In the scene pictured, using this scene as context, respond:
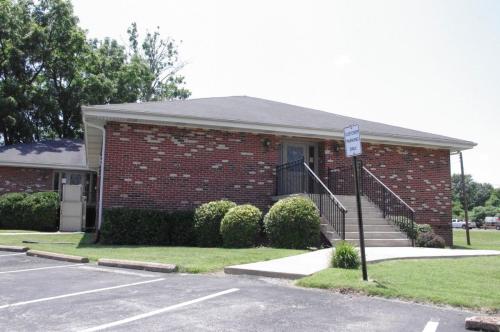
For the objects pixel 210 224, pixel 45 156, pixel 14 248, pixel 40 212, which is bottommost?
pixel 14 248

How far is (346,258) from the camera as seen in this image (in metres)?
8.89

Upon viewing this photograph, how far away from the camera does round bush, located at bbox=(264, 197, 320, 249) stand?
41.3ft

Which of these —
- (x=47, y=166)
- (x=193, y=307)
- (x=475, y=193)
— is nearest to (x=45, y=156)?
(x=47, y=166)

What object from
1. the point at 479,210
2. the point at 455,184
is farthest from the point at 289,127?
the point at 455,184

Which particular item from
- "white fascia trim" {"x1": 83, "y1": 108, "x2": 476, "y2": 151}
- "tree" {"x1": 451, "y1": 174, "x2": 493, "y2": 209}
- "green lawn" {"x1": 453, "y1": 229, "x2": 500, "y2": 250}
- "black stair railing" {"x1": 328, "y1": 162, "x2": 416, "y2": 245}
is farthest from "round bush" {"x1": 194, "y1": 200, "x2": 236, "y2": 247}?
"tree" {"x1": 451, "y1": 174, "x2": 493, "y2": 209}

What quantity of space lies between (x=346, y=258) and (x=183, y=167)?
24.6 feet

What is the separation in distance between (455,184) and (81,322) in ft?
405

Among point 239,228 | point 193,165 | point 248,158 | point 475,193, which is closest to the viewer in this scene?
point 239,228

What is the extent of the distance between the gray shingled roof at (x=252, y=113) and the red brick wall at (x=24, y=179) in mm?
9535

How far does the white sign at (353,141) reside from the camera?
7863 mm

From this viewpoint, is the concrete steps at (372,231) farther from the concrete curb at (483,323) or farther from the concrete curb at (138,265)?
the concrete curb at (483,323)

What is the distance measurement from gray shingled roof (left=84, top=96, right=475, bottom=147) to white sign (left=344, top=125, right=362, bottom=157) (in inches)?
296

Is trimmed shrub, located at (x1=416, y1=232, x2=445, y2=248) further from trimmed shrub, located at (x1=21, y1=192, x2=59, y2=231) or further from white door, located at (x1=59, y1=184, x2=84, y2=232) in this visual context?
trimmed shrub, located at (x1=21, y1=192, x2=59, y2=231)

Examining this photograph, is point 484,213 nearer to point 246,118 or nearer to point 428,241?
point 428,241
